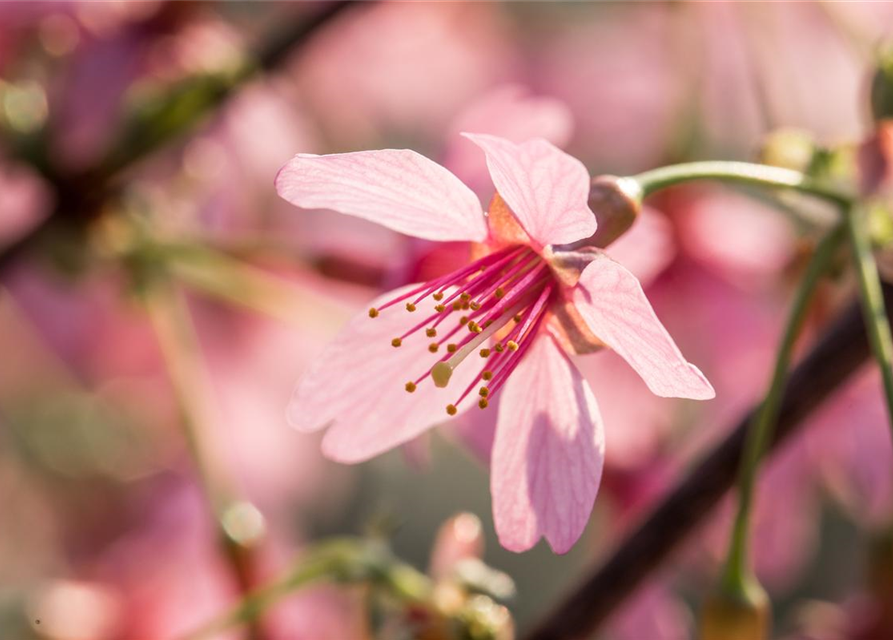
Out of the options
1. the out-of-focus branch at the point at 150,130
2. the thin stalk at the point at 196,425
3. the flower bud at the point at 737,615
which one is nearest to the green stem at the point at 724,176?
the flower bud at the point at 737,615

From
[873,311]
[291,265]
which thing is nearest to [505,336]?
[873,311]

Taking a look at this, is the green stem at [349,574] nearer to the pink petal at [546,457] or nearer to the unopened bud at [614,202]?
the pink petal at [546,457]

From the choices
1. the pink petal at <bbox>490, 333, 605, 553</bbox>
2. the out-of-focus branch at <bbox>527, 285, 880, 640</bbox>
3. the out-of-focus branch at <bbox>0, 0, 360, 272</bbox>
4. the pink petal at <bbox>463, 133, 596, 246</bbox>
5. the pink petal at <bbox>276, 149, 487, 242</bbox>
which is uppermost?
the out-of-focus branch at <bbox>0, 0, 360, 272</bbox>

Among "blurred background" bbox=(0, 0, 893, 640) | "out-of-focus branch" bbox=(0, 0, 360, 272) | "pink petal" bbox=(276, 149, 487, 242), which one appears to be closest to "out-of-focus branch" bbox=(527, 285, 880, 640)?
"blurred background" bbox=(0, 0, 893, 640)

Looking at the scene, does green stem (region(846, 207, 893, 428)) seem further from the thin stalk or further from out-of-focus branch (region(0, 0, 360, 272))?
out-of-focus branch (region(0, 0, 360, 272))

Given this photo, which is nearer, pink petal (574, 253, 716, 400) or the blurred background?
pink petal (574, 253, 716, 400)

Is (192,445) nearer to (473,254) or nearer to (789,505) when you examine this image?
(473,254)
